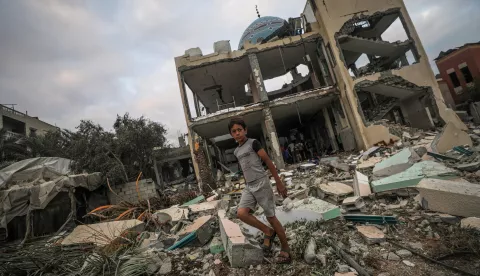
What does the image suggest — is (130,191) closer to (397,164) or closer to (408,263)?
(397,164)

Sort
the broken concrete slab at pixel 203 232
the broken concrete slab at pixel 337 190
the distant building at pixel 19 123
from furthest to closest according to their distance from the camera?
the distant building at pixel 19 123 < the broken concrete slab at pixel 337 190 < the broken concrete slab at pixel 203 232

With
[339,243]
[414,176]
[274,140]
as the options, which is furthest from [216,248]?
[274,140]

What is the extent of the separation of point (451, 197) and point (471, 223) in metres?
0.42

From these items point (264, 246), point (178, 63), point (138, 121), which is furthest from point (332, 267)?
point (138, 121)

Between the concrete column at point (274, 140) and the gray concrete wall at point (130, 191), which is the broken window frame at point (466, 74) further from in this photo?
the gray concrete wall at point (130, 191)

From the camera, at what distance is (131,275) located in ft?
7.88

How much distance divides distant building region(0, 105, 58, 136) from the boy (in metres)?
22.8

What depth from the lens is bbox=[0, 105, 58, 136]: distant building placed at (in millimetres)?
17797

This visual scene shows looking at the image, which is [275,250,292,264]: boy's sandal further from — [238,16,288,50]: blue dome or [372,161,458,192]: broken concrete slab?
[238,16,288,50]: blue dome

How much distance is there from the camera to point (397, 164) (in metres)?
4.95

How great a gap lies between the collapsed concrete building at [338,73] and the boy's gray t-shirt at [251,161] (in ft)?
26.2

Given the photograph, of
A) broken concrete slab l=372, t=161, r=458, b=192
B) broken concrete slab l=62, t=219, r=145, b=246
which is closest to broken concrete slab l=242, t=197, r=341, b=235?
broken concrete slab l=372, t=161, r=458, b=192

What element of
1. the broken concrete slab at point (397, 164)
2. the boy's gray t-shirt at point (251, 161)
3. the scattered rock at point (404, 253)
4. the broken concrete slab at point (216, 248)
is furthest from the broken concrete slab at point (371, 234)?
the broken concrete slab at point (397, 164)

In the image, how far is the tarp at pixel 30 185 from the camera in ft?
23.9
